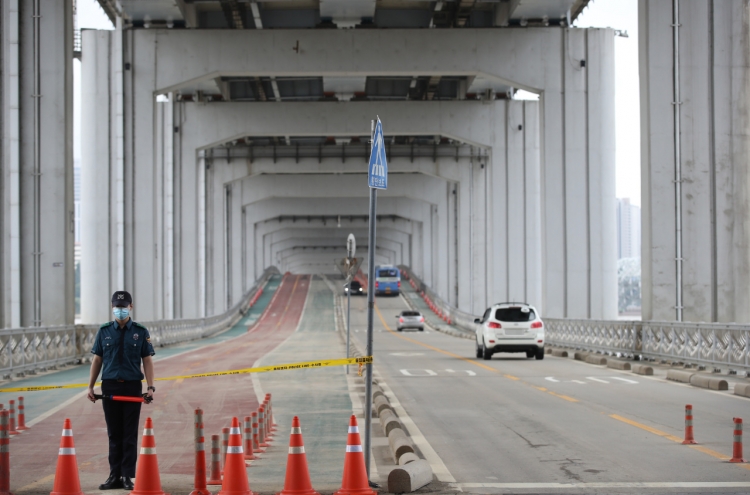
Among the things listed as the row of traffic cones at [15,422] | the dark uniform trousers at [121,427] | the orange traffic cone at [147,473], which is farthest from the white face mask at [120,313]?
the row of traffic cones at [15,422]

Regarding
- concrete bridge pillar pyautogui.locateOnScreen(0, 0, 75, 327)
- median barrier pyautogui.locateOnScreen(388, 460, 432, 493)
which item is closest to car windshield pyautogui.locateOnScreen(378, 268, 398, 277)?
concrete bridge pillar pyautogui.locateOnScreen(0, 0, 75, 327)

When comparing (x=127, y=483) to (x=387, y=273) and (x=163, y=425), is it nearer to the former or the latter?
(x=163, y=425)

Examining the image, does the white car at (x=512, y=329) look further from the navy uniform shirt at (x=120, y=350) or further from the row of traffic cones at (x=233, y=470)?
the row of traffic cones at (x=233, y=470)

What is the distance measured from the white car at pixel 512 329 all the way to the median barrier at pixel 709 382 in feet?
32.3

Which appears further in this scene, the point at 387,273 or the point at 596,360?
the point at 387,273

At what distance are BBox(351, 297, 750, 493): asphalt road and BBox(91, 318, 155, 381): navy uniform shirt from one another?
3.20 metres

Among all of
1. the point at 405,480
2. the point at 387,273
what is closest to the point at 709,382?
the point at 405,480

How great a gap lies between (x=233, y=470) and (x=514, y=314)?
23810mm

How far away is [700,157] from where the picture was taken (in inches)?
1166

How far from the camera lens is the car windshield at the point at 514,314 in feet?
103

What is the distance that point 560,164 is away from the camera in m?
43.4

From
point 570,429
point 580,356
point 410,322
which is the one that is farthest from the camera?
point 410,322

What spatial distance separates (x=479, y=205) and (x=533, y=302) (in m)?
11.1

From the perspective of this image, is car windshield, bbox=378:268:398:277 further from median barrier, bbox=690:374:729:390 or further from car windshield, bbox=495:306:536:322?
median barrier, bbox=690:374:729:390
